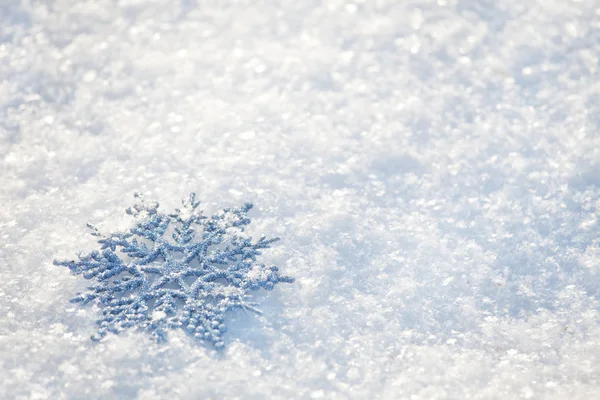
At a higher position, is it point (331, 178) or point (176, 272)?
point (331, 178)

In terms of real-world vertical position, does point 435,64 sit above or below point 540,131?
above

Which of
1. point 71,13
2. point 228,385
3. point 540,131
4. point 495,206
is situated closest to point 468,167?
point 495,206

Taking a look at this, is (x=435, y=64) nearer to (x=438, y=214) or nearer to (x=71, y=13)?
(x=438, y=214)

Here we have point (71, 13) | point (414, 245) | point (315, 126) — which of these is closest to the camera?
point (414, 245)

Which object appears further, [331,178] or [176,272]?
[331,178]
